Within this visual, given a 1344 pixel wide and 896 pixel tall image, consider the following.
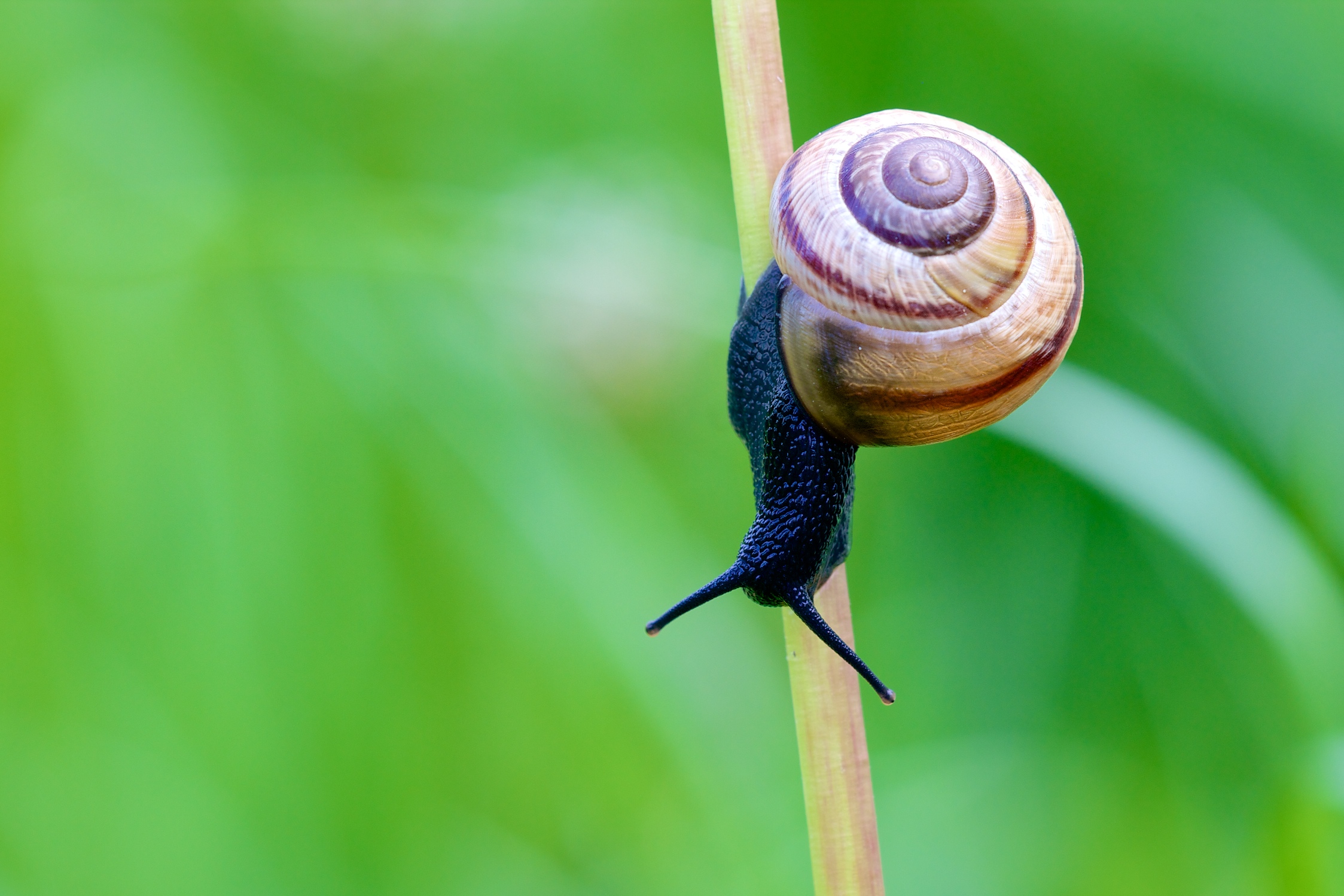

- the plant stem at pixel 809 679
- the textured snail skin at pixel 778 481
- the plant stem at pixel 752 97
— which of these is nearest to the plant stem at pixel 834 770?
the plant stem at pixel 809 679

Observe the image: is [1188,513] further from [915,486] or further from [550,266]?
[550,266]

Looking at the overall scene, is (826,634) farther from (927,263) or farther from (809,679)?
(927,263)

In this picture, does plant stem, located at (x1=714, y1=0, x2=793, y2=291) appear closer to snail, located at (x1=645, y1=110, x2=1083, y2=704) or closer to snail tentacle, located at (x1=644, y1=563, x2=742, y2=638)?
snail, located at (x1=645, y1=110, x2=1083, y2=704)

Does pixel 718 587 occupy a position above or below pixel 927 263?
below

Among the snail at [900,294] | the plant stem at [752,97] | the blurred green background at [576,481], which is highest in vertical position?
the plant stem at [752,97]

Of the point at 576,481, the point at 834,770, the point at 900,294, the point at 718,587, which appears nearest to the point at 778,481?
the point at 718,587

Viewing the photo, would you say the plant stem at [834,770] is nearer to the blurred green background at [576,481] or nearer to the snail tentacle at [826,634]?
the snail tentacle at [826,634]
